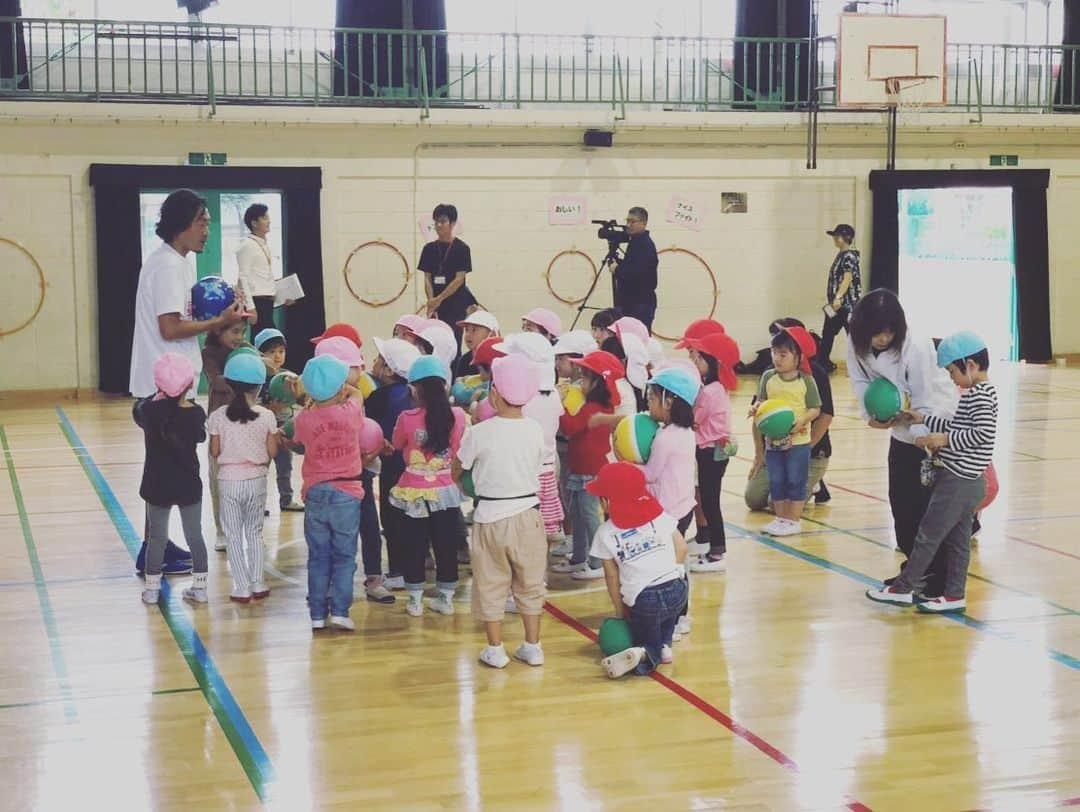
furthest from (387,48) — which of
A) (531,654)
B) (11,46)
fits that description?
(531,654)

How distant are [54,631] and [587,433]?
2392 mm

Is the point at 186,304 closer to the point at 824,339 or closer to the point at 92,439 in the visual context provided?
the point at 92,439

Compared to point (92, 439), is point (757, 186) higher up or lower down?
higher up

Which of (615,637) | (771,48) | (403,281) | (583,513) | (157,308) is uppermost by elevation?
(771,48)

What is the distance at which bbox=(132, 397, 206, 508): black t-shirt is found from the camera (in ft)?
20.1

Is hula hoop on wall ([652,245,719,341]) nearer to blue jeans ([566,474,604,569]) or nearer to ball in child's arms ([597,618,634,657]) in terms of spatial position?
blue jeans ([566,474,604,569])

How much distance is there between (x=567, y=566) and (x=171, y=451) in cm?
194

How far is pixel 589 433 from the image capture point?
645cm

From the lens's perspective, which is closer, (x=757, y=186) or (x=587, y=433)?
(x=587, y=433)

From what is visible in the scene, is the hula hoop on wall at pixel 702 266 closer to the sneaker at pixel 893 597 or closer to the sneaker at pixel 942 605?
the sneaker at pixel 893 597

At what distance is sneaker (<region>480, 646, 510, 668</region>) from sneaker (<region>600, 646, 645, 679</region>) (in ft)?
1.29

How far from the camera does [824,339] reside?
1534cm

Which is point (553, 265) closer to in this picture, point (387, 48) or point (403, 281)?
point (403, 281)

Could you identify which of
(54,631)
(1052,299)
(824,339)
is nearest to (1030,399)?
(824,339)
